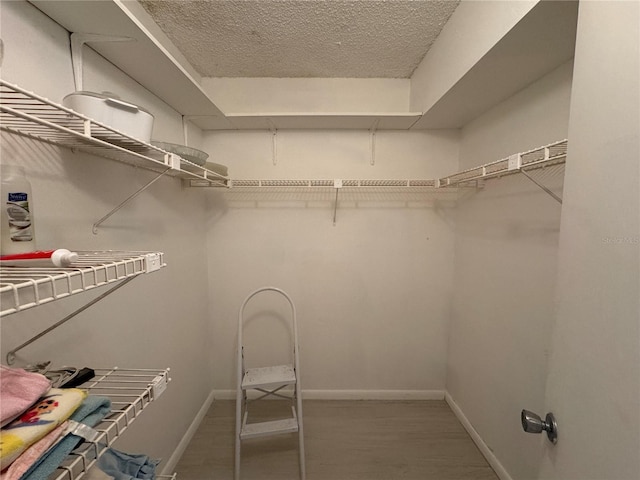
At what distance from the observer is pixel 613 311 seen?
564 mm

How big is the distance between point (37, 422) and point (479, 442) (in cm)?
217

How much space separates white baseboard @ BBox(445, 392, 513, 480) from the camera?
1514 mm

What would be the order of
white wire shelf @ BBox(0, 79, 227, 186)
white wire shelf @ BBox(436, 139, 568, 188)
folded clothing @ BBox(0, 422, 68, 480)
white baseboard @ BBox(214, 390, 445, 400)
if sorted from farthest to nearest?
white baseboard @ BBox(214, 390, 445, 400), white wire shelf @ BBox(436, 139, 568, 188), white wire shelf @ BBox(0, 79, 227, 186), folded clothing @ BBox(0, 422, 68, 480)

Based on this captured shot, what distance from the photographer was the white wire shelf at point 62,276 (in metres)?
0.47

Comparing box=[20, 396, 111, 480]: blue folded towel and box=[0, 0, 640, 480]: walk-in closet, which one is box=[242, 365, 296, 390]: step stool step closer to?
box=[0, 0, 640, 480]: walk-in closet

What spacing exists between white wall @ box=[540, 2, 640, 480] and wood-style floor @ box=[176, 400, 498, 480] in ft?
3.81

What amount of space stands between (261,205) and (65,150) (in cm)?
123

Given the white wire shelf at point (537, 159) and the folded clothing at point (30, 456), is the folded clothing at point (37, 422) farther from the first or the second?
the white wire shelf at point (537, 159)

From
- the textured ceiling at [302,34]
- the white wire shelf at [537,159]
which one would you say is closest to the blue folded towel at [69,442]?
Result: the white wire shelf at [537,159]

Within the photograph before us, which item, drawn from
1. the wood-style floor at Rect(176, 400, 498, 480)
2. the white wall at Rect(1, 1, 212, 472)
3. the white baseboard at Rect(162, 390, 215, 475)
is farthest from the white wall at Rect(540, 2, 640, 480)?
the white baseboard at Rect(162, 390, 215, 475)

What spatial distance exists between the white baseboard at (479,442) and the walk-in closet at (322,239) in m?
0.02

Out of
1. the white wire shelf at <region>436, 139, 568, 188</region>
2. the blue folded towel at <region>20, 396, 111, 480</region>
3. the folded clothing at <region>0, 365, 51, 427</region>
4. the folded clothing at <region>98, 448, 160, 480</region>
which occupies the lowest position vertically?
the folded clothing at <region>98, 448, 160, 480</region>

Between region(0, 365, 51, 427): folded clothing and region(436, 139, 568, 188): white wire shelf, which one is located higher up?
region(436, 139, 568, 188): white wire shelf

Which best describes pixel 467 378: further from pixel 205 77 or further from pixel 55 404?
pixel 205 77
